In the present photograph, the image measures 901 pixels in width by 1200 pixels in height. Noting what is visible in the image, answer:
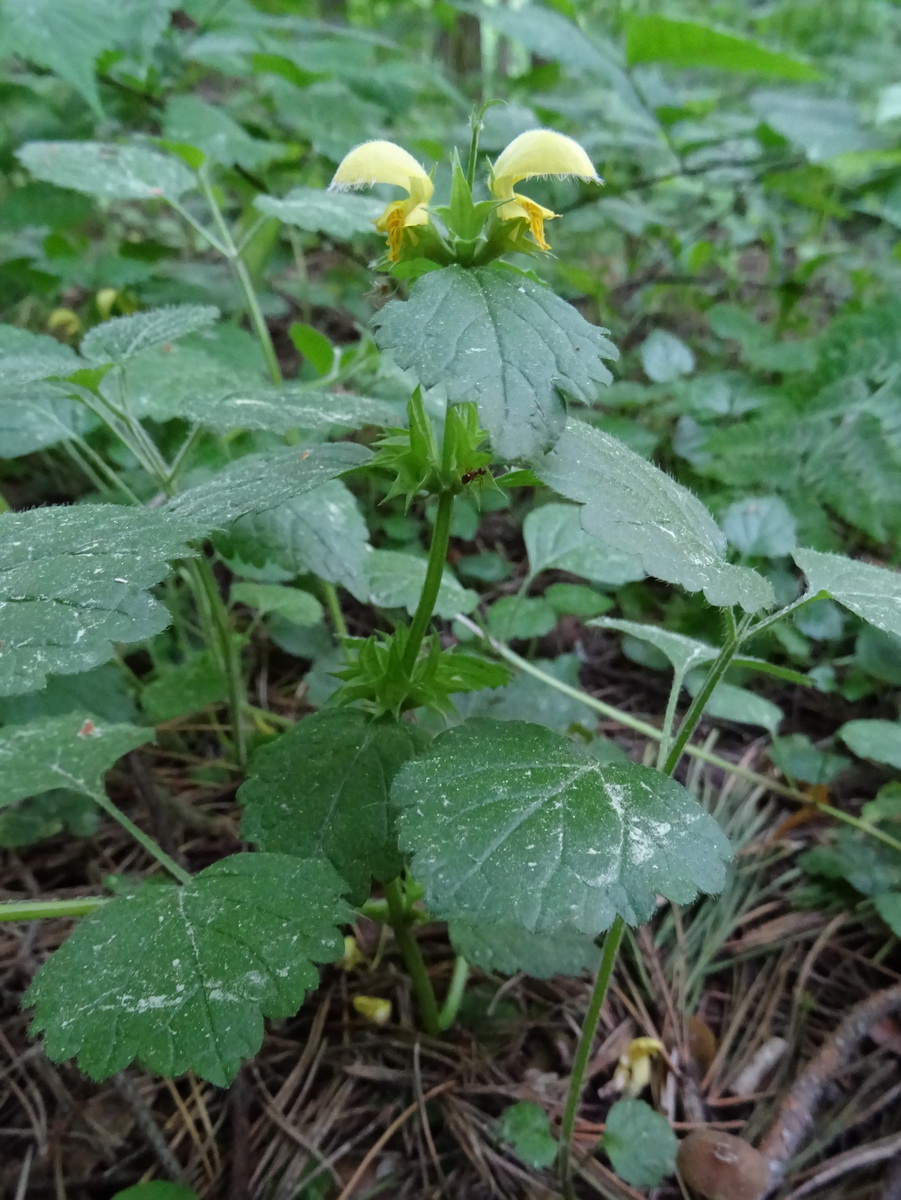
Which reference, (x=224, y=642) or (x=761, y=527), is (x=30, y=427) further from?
(x=761, y=527)

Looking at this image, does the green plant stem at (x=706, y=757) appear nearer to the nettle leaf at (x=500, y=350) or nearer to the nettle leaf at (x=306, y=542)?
the nettle leaf at (x=306, y=542)

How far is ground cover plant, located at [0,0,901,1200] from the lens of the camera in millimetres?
727

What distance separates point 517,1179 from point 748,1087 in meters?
0.38

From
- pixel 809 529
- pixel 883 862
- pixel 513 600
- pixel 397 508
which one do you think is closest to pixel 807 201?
pixel 809 529

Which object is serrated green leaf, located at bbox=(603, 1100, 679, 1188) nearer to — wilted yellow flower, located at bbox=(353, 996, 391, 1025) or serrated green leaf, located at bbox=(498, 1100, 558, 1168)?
serrated green leaf, located at bbox=(498, 1100, 558, 1168)

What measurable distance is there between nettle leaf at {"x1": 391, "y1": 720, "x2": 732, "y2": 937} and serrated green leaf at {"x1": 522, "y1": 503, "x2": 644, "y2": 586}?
0.67m

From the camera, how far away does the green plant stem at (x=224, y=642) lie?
1290mm

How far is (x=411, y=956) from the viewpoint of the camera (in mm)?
1052

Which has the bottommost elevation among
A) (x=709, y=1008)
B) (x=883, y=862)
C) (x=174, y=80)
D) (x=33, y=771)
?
(x=709, y=1008)

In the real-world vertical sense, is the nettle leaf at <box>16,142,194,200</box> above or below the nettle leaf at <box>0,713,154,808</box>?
above

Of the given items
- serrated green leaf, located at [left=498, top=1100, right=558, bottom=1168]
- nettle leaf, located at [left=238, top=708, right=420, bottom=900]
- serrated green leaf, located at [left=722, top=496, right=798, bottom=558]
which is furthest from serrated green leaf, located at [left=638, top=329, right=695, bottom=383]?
serrated green leaf, located at [left=498, top=1100, right=558, bottom=1168]

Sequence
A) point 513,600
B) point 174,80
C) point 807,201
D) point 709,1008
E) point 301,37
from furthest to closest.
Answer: point 301,37 → point 174,80 → point 807,201 → point 513,600 → point 709,1008

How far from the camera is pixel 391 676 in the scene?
0.94 m

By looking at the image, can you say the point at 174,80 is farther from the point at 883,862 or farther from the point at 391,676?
the point at 883,862
